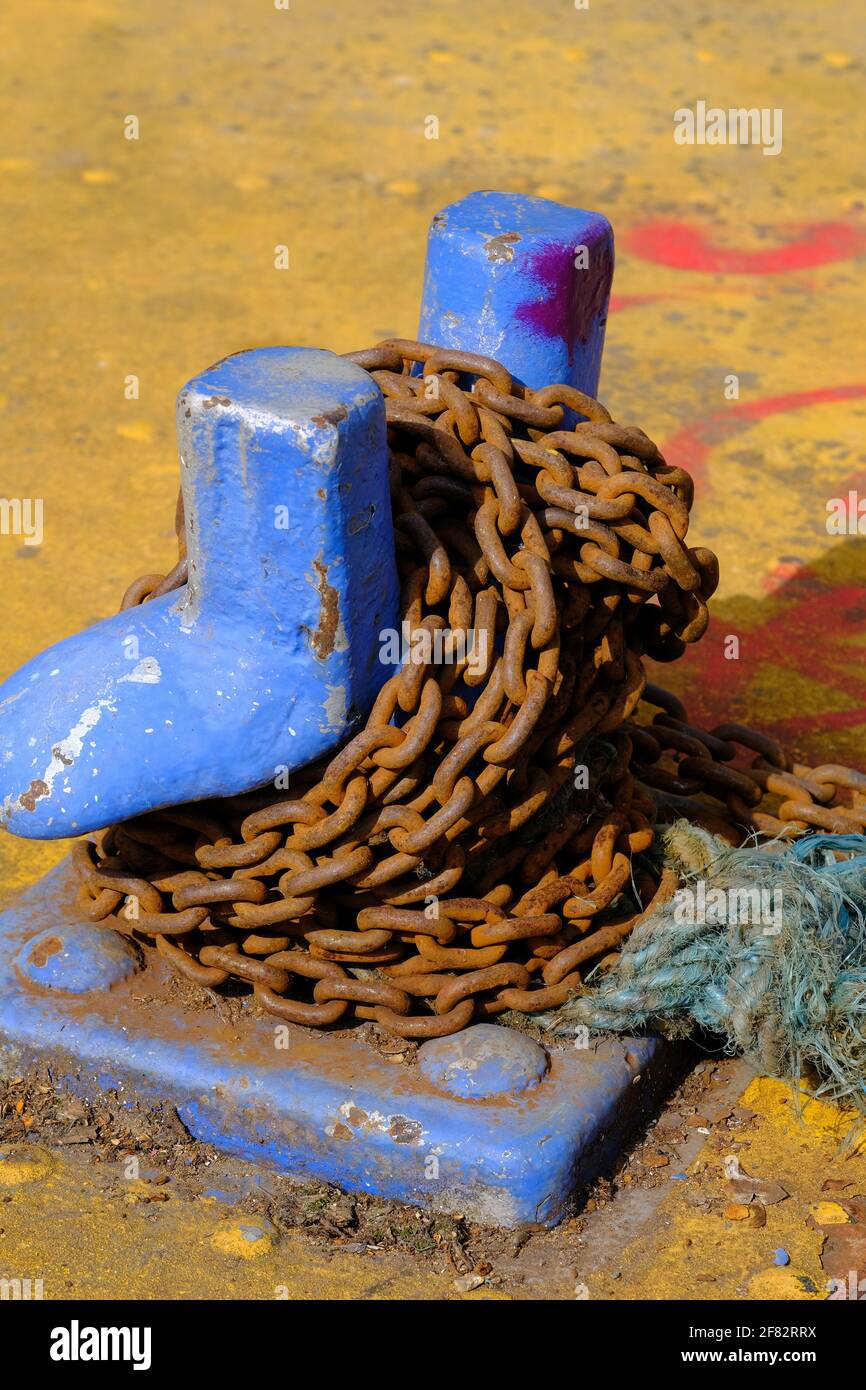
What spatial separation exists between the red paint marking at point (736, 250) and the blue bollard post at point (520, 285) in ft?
10.5

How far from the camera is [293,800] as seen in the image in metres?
2.61

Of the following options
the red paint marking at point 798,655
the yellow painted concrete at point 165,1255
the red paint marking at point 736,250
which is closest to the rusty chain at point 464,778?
the yellow painted concrete at point 165,1255

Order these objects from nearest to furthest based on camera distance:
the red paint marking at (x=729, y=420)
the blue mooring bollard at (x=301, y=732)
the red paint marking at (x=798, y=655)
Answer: the blue mooring bollard at (x=301, y=732) → the red paint marking at (x=798, y=655) → the red paint marking at (x=729, y=420)

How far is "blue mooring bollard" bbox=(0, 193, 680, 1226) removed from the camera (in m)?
2.48

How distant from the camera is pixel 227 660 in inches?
102

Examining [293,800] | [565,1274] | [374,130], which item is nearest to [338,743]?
[293,800]

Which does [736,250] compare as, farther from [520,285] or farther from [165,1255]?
[165,1255]

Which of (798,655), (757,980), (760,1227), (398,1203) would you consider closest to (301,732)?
(398,1203)

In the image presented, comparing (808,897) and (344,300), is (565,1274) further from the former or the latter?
(344,300)

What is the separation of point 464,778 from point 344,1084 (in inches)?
21.0

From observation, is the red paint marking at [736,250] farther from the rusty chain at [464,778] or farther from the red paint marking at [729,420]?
the rusty chain at [464,778]

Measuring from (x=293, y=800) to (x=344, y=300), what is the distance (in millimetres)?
3443

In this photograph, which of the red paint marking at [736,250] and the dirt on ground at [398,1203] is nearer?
the dirt on ground at [398,1203]

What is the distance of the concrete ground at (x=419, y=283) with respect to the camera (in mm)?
2686
